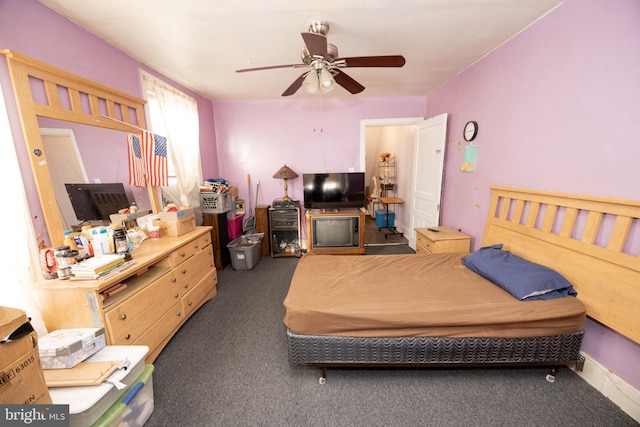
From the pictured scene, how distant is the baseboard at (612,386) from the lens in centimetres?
127

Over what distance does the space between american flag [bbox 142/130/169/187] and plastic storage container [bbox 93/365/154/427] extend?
A: 1.70 metres

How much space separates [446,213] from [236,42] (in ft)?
10.4

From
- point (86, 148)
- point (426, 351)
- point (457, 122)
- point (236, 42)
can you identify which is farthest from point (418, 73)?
point (86, 148)

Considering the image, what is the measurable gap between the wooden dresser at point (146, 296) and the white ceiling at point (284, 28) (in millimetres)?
1731

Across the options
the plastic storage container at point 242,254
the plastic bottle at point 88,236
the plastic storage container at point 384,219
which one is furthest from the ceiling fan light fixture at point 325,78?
the plastic storage container at point 384,219

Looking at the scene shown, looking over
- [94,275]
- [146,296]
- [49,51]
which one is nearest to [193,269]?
[146,296]

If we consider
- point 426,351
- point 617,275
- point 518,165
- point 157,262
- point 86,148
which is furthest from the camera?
point 518,165

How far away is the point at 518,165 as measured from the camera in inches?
79.2

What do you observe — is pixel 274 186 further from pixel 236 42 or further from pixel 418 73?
pixel 418 73

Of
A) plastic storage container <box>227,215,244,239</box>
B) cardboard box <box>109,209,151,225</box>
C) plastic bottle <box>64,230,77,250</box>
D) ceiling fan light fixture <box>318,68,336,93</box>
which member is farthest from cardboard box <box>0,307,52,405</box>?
plastic storage container <box>227,215,244,239</box>

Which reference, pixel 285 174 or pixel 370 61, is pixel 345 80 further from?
pixel 285 174

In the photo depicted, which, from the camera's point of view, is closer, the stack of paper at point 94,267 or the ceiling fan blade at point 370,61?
the stack of paper at point 94,267

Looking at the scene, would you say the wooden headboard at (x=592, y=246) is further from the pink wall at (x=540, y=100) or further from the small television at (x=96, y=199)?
the small television at (x=96, y=199)

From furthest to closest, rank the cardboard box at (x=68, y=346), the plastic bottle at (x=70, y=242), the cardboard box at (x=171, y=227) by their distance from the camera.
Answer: the cardboard box at (x=171, y=227)
the plastic bottle at (x=70, y=242)
the cardboard box at (x=68, y=346)
